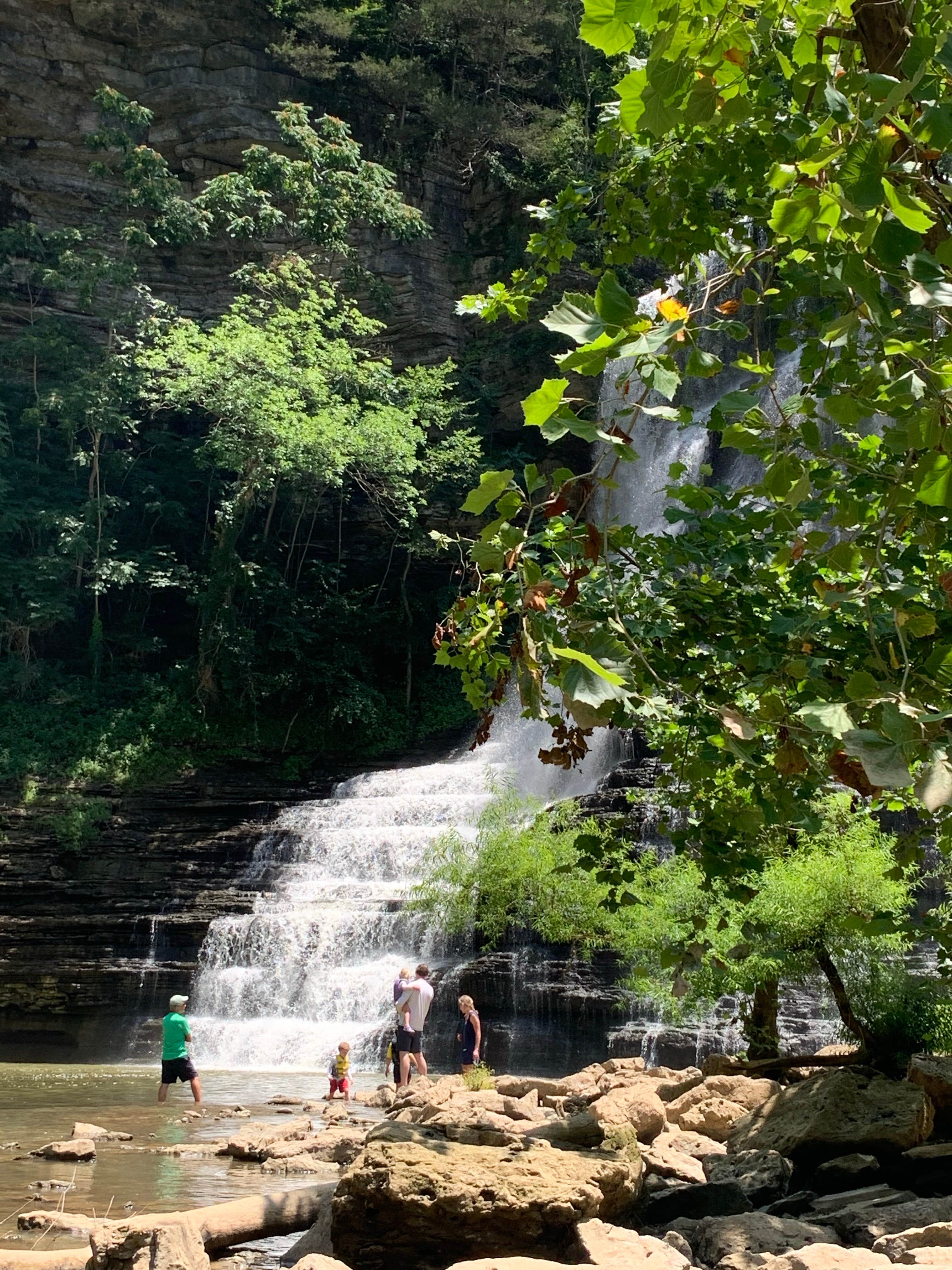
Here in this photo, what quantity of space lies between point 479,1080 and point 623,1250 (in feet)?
23.2

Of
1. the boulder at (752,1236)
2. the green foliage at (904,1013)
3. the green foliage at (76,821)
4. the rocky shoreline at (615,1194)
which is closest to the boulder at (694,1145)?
the rocky shoreline at (615,1194)

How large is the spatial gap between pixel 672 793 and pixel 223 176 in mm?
24943

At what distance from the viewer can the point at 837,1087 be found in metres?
7.21

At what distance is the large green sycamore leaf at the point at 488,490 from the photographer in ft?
8.29

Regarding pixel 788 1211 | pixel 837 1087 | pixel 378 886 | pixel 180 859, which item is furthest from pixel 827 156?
pixel 180 859

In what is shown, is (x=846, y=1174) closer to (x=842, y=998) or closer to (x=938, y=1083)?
(x=938, y=1083)

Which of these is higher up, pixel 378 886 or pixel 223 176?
pixel 223 176

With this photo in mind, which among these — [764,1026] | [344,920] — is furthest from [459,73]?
[764,1026]

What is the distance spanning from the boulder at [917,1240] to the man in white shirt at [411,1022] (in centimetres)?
827

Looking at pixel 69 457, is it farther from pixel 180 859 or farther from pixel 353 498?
pixel 180 859

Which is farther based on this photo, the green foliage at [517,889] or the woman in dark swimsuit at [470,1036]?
the green foliage at [517,889]

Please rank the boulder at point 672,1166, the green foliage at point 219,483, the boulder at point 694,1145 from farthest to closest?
the green foliage at point 219,483 < the boulder at point 694,1145 < the boulder at point 672,1166

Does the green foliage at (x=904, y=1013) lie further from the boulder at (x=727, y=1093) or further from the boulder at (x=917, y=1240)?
the boulder at (x=917, y=1240)

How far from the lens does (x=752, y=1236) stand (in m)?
4.86
